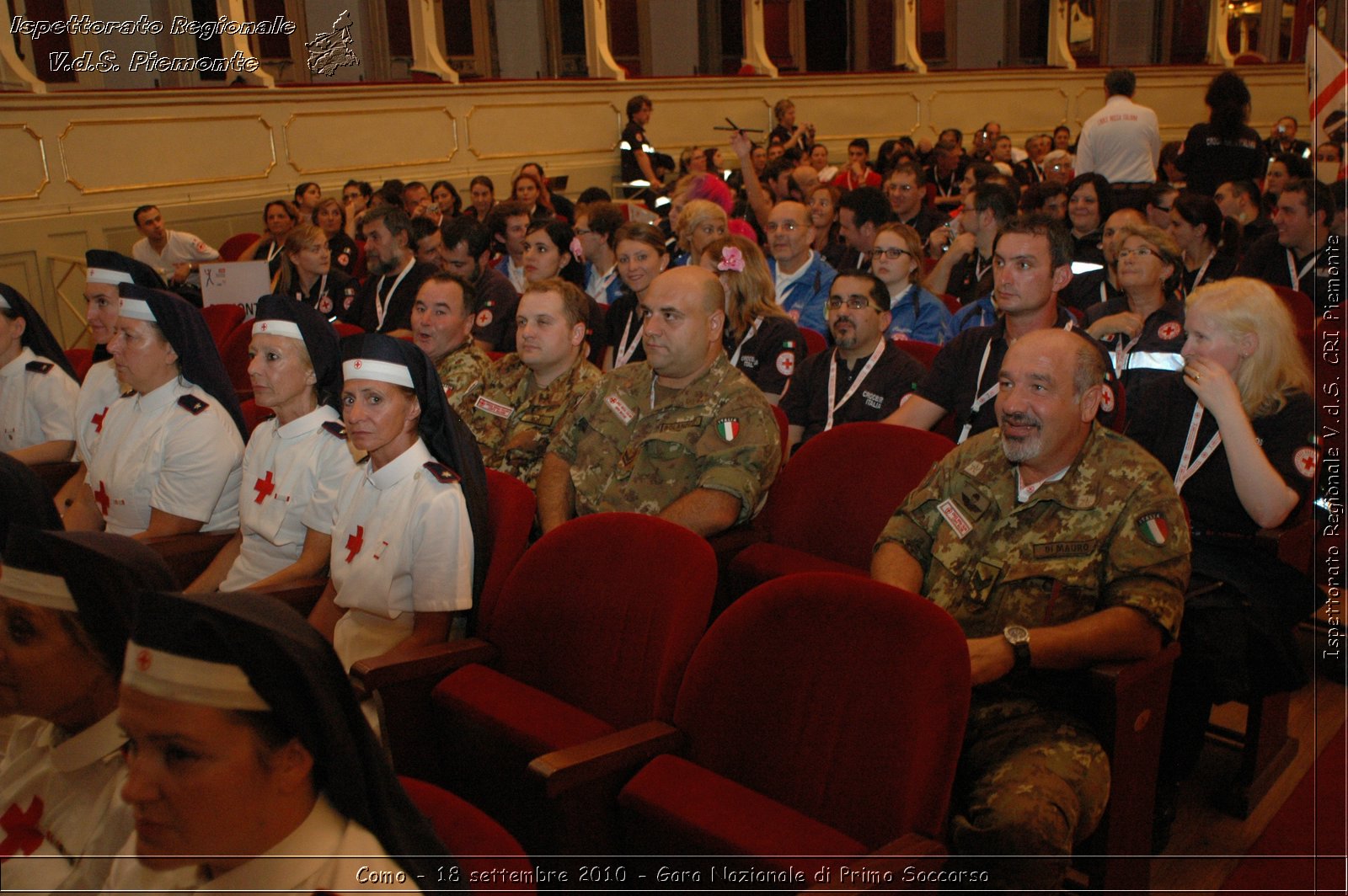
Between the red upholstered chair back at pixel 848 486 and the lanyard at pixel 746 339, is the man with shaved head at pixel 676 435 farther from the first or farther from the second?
the lanyard at pixel 746 339

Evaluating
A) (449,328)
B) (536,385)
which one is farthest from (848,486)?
(449,328)

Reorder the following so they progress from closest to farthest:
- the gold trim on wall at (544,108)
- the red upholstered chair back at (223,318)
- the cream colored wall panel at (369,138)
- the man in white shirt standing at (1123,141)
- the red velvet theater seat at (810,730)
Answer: the red velvet theater seat at (810,730) < the red upholstered chair back at (223,318) < the man in white shirt standing at (1123,141) < the cream colored wall panel at (369,138) < the gold trim on wall at (544,108)

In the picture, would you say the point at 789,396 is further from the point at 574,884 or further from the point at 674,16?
the point at 674,16

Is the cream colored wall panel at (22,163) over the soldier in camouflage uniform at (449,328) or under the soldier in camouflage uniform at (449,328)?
over

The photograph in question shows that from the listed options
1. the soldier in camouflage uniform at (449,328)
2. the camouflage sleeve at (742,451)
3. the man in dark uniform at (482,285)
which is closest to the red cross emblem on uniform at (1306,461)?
the camouflage sleeve at (742,451)

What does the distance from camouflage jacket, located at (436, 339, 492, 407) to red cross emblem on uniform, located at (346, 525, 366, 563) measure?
1.32 metres

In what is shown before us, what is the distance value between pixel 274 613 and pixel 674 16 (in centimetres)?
1405

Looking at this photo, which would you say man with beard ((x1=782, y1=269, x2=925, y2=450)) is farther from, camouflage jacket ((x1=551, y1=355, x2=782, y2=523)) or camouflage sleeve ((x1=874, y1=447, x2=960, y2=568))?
camouflage sleeve ((x1=874, y1=447, x2=960, y2=568))

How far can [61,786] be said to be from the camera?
4.81ft

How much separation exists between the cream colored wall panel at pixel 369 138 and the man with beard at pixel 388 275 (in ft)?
12.6

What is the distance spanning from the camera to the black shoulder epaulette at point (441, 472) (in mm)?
2436

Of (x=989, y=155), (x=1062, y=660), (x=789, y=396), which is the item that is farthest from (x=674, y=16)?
(x=1062, y=660)

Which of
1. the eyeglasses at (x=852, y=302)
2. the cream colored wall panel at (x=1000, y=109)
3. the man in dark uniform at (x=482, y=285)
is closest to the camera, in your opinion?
the eyeglasses at (x=852, y=302)

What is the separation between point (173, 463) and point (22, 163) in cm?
Answer: 567
